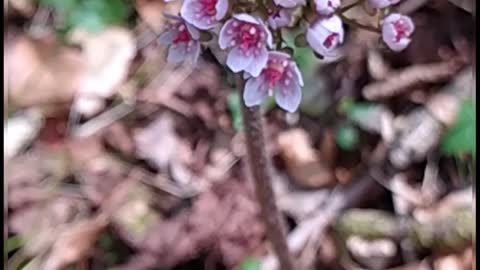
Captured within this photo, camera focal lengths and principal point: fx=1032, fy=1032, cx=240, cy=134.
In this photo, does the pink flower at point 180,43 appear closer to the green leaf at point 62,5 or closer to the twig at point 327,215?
the twig at point 327,215

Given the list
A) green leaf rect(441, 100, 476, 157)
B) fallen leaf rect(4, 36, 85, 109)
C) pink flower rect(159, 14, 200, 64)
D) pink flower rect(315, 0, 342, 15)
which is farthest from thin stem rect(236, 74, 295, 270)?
fallen leaf rect(4, 36, 85, 109)

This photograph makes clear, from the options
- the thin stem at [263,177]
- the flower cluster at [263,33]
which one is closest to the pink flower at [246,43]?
the flower cluster at [263,33]

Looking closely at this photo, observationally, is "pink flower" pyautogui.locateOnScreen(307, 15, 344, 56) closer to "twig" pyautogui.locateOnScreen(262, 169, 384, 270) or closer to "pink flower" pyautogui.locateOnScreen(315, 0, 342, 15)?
"pink flower" pyautogui.locateOnScreen(315, 0, 342, 15)

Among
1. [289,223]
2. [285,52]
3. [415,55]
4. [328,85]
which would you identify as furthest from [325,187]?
[285,52]

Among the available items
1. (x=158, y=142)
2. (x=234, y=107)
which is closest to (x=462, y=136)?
(x=234, y=107)

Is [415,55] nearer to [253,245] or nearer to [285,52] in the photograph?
[253,245]

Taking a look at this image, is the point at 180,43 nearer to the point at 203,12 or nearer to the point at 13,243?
the point at 203,12
